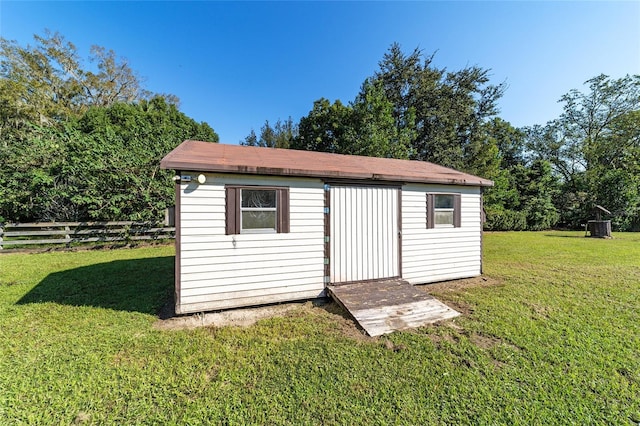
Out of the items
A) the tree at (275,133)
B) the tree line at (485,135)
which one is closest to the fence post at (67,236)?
the tree line at (485,135)

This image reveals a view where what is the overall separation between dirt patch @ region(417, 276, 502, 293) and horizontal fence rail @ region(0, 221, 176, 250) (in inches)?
418

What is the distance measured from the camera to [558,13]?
23.8 ft

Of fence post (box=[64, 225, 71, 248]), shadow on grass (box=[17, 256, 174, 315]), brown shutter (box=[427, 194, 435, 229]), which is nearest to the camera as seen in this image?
shadow on grass (box=[17, 256, 174, 315])

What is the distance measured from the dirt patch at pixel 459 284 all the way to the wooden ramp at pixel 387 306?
75 cm

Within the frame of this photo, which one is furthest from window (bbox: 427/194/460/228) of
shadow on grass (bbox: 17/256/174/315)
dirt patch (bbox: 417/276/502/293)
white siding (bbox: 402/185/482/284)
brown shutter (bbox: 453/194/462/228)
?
shadow on grass (bbox: 17/256/174/315)

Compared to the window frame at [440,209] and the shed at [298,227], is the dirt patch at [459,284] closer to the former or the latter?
the shed at [298,227]

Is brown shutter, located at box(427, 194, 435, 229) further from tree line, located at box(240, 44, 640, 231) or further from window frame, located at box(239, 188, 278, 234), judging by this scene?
tree line, located at box(240, 44, 640, 231)

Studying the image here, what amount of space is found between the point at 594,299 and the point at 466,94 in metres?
19.7

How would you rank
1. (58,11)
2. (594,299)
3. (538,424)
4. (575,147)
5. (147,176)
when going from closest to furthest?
(538,424), (594,299), (58,11), (147,176), (575,147)

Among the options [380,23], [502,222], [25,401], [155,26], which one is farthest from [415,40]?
[25,401]

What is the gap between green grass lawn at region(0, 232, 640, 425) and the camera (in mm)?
2139

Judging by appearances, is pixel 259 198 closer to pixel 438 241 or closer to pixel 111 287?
pixel 111 287

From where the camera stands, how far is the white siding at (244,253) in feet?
13.0

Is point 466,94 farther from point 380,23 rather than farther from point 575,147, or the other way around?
point 575,147
